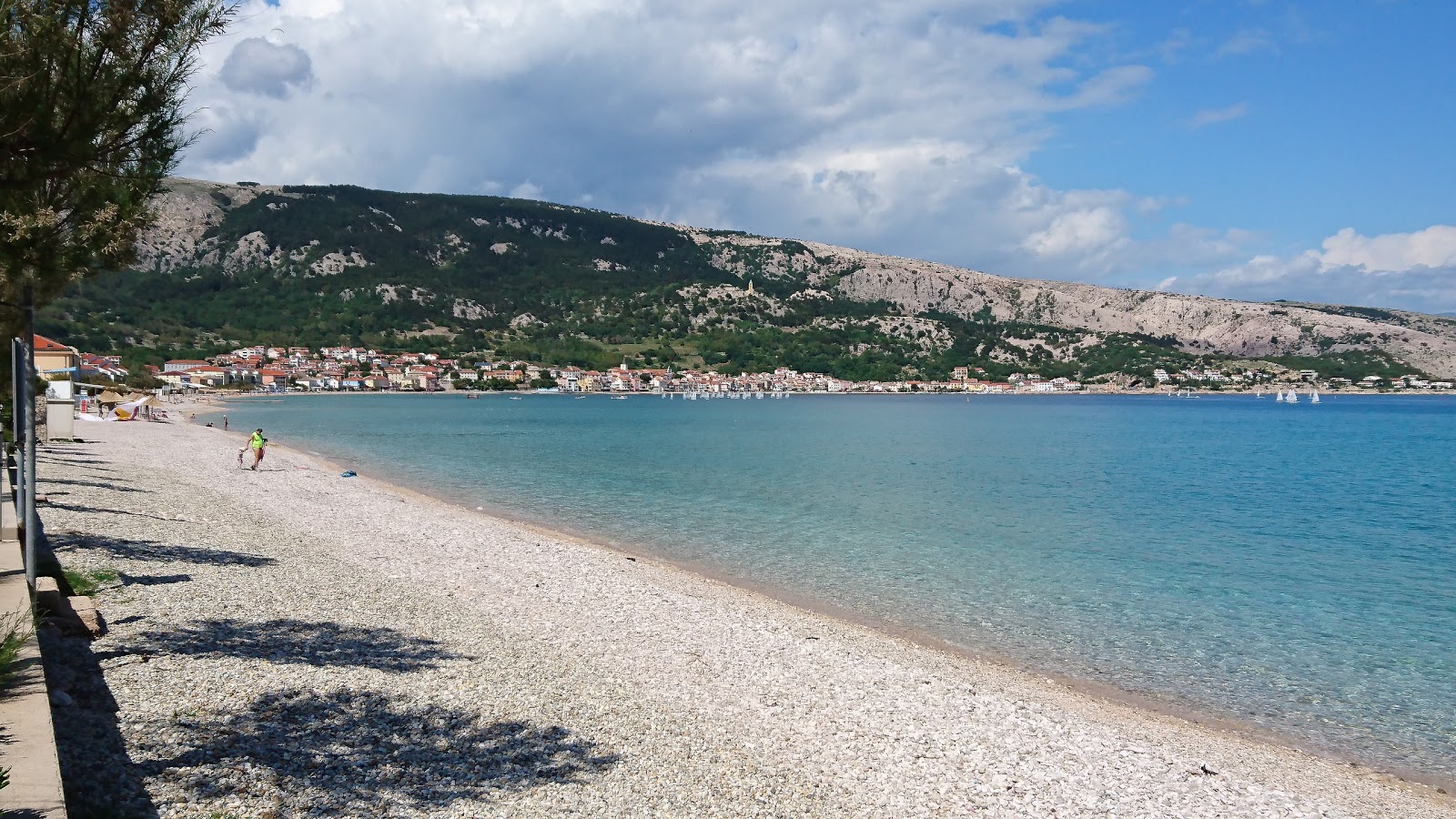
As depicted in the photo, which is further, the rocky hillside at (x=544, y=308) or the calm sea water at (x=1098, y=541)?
the rocky hillside at (x=544, y=308)

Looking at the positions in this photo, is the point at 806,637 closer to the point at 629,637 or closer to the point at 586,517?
the point at 629,637

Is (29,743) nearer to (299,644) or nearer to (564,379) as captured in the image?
(299,644)

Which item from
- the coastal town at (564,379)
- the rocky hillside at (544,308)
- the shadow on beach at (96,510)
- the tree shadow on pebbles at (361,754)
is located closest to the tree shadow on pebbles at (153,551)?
the shadow on beach at (96,510)

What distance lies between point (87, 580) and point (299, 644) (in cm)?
293

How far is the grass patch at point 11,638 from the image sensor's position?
523 centimetres

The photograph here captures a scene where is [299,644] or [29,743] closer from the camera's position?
[29,743]

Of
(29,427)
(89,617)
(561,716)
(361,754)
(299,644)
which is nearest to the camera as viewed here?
(361,754)

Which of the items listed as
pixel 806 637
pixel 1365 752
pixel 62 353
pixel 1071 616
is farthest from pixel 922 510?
pixel 62 353

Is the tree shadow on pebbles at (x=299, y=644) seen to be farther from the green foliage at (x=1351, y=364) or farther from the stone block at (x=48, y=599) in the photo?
the green foliage at (x=1351, y=364)

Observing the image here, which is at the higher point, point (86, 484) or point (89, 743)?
point (89, 743)

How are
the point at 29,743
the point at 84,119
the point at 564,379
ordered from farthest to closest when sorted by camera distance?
1. the point at 564,379
2. the point at 84,119
3. the point at 29,743

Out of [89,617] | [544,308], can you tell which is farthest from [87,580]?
[544,308]

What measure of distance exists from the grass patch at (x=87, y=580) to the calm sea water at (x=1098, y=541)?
1060cm

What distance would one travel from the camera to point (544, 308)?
175m
